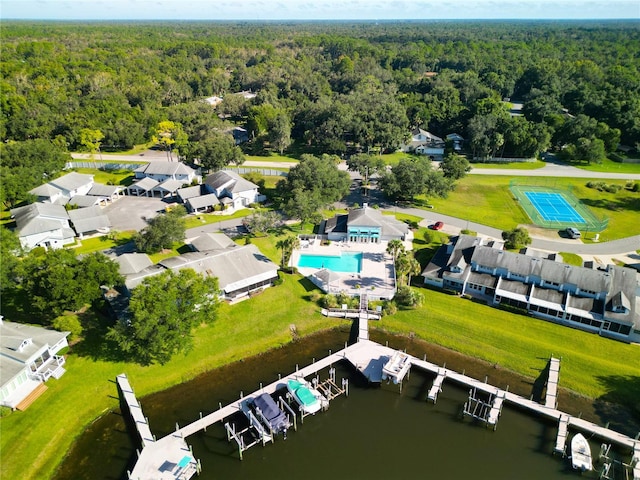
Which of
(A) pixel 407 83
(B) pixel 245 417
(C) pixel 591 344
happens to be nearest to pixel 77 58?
(A) pixel 407 83

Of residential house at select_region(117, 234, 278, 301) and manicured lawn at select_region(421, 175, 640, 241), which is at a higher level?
residential house at select_region(117, 234, 278, 301)

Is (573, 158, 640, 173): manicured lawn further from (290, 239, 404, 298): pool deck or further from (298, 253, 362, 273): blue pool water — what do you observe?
(298, 253, 362, 273): blue pool water

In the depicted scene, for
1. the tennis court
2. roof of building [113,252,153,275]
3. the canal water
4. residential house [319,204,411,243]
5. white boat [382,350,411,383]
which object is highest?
roof of building [113,252,153,275]

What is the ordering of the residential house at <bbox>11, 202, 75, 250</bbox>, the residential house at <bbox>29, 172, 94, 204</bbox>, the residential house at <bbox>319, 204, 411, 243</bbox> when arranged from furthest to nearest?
1. the residential house at <bbox>29, 172, 94, 204</bbox>
2. the residential house at <bbox>319, 204, 411, 243</bbox>
3. the residential house at <bbox>11, 202, 75, 250</bbox>

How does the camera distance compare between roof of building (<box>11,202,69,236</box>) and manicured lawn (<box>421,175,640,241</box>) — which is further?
manicured lawn (<box>421,175,640,241</box>)

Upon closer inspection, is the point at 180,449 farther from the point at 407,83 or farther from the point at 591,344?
the point at 407,83

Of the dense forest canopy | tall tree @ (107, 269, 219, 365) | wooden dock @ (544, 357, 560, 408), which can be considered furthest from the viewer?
the dense forest canopy

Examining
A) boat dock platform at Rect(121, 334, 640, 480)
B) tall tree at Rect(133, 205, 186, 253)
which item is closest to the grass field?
boat dock platform at Rect(121, 334, 640, 480)
